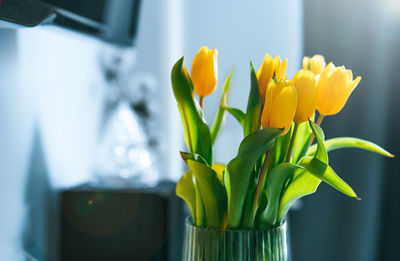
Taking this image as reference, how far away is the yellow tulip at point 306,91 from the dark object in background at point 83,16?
45 centimetres

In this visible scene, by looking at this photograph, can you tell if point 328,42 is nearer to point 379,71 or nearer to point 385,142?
point 379,71

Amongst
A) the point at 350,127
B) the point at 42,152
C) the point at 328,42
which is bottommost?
the point at 42,152

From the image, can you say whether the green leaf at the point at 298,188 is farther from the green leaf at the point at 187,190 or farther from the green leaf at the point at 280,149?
the green leaf at the point at 187,190

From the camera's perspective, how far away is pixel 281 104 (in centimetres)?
49

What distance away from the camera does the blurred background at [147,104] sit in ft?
3.01

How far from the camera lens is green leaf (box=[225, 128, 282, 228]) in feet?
1.72

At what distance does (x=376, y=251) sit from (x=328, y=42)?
0.86 m

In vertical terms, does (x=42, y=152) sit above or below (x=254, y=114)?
below

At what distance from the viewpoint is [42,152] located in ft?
3.43

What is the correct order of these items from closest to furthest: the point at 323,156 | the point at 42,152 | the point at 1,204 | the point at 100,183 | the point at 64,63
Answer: the point at 323,156 → the point at 1,204 → the point at 42,152 → the point at 64,63 → the point at 100,183

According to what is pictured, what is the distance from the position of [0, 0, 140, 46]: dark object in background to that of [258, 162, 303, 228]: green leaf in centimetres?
48

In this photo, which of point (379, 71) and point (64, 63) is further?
point (379, 71)

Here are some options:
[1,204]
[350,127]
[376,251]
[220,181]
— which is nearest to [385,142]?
[350,127]

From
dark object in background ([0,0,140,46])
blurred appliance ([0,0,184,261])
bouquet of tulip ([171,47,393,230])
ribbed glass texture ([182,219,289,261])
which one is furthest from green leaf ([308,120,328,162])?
blurred appliance ([0,0,184,261])
